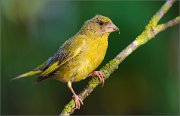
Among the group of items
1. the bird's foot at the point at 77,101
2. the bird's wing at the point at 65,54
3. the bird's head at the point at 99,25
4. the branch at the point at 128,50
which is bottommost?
the bird's foot at the point at 77,101

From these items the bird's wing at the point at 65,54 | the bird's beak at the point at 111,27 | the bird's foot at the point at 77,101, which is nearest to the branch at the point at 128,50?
the bird's foot at the point at 77,101

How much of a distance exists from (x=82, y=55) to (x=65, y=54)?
0.14 m

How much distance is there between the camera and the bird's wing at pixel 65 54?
12.0 ft

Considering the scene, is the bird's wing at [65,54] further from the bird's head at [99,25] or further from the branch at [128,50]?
the branch at [128,50]

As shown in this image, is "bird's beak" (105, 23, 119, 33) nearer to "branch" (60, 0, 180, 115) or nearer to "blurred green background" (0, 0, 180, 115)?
"branch" (60, 0, 180, 115)

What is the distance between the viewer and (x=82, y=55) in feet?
12.1

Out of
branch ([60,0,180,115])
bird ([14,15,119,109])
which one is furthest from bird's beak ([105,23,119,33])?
branch ([60,0,180,115])

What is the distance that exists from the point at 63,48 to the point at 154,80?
1.68 meters

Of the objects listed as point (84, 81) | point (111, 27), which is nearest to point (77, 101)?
point (111, 27)

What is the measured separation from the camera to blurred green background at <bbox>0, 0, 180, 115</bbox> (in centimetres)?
492

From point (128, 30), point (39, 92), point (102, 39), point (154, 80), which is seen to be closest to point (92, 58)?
point (102, 39)

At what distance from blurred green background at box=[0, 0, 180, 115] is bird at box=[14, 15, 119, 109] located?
1007 mm

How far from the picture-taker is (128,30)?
4734 mm

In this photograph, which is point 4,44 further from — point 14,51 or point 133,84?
point 133,84
